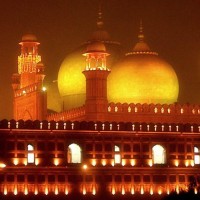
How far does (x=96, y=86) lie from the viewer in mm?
59688

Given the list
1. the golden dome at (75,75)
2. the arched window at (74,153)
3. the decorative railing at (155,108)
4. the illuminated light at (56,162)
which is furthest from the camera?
the golden dome at (75,75)

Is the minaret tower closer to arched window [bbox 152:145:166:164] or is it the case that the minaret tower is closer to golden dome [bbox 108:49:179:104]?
golden dome [bbox 108:49:179:104]

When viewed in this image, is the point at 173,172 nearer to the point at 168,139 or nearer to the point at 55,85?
the point at 168,139

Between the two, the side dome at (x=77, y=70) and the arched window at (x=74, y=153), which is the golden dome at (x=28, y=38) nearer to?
the side dome at (x=77, y=70)

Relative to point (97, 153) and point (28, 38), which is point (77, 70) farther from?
point (97, 153)

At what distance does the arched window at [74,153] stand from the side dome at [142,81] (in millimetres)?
6458

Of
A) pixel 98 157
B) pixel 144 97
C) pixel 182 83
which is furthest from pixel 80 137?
pixel 182 83

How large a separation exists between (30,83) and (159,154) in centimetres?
1033

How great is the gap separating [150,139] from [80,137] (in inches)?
133

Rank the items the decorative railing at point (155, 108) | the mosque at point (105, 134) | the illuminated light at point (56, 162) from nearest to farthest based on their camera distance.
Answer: the mosque at point (105, 134)
the illuminated light at point (56, 162)
the decorative railing at point (155, 108)

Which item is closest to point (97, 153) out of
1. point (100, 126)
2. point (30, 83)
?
point (100, 126)

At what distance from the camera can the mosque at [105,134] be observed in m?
55.4

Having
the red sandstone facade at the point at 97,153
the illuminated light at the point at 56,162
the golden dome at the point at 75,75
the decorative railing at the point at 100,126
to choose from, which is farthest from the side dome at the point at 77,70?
the illuminated light at the point at 56,162

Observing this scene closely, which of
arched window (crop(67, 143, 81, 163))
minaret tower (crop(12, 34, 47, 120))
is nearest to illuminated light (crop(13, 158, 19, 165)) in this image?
arched window (crop(67, 143, 81, 163))
